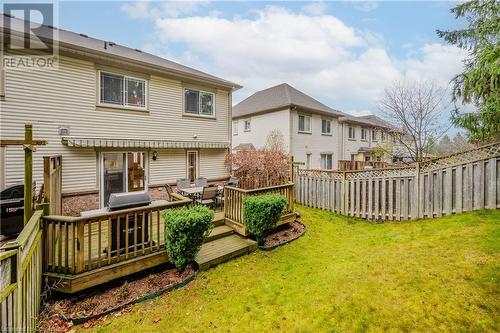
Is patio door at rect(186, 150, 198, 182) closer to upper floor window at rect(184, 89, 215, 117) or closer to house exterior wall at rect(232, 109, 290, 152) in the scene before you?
upper floor window at rect(184, 89, 215, 117)

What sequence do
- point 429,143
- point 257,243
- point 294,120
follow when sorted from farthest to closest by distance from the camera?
point 294,120 < point 429,143 < point 257,243

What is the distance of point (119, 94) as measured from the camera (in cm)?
884

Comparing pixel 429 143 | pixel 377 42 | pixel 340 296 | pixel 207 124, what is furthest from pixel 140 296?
pixel 377 42

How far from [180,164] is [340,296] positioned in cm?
843

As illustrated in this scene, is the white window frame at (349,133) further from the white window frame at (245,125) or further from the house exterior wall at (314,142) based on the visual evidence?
the white window frame at (245,125)

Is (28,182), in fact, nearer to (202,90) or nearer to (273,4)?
(202,90)

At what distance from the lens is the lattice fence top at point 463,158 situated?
712 cm

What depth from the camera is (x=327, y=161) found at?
2019 centimetres

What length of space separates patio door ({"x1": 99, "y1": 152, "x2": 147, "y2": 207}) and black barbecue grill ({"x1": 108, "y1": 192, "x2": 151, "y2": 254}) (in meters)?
A: 4.40

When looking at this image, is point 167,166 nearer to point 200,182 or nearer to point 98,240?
point 200,182

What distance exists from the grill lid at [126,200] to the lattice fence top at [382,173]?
25.9 feet

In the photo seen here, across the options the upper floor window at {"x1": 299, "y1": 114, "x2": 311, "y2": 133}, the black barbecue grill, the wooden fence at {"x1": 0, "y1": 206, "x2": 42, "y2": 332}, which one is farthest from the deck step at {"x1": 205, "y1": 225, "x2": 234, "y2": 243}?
the upper floor window at {"x1": 299, "y1": 114, "x2": 311, "y2": 133}

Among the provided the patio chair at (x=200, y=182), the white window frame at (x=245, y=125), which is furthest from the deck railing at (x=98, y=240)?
the white window frame at (x=245, y=125)

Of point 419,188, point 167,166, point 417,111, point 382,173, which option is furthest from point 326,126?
point 167,166
